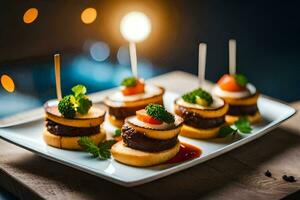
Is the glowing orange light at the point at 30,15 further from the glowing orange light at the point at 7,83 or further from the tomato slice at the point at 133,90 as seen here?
the tomato slice at the point at 133,90

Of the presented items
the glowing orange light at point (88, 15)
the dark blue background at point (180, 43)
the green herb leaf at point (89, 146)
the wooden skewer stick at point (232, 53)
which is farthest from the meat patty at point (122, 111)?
the glowing orange light at point (88, 15)

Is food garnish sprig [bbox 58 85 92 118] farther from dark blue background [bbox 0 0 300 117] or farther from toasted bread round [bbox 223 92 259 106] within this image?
dark blue background [bbox 0 0 300 117]

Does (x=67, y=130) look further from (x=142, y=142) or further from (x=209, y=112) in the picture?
(x=209, y=112)

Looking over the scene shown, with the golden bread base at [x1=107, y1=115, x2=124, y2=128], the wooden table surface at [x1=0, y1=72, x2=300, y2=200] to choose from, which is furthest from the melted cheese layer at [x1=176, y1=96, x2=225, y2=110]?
the golden bread base at [x1=107, y1=115, x2=124, y2=128]

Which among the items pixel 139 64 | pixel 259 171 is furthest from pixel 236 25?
pixel 259 171

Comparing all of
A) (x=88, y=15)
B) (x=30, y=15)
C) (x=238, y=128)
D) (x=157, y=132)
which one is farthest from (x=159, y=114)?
(x=88, y=15)

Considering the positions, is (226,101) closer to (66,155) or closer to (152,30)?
(66,155)
